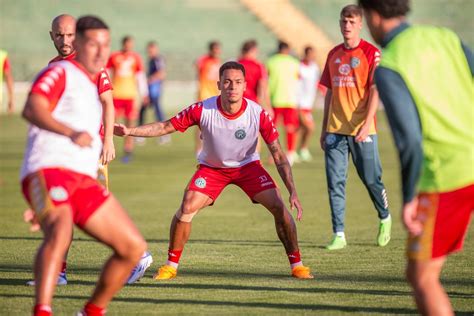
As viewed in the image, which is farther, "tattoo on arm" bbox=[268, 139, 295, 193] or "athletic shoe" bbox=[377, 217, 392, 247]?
"athletic shoe" bbox=[377, 217, 392, 247]

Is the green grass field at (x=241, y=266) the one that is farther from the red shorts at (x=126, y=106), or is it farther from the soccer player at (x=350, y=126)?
→ the red shorts at (x=126, y=106)

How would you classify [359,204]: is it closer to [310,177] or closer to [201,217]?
[201,217]

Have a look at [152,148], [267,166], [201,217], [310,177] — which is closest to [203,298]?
[201,217]

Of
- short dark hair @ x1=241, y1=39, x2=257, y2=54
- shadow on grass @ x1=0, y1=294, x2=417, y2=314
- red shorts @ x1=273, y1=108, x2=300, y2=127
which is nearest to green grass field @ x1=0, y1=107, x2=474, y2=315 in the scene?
shadow on grass @ x1=0, y1=294, x2=417, y2=314

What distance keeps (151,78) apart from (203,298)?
21.3 meters

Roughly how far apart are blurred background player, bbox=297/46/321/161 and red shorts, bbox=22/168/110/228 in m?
17.1

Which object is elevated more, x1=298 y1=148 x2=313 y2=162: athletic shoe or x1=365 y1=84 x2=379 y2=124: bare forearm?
x1=365 y1=84 x2=379 y2=124: bare forearm

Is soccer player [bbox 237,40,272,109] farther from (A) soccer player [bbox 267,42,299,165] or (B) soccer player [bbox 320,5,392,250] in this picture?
(B) soccer player [bbox 320,5,392,250]

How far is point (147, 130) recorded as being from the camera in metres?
8.77

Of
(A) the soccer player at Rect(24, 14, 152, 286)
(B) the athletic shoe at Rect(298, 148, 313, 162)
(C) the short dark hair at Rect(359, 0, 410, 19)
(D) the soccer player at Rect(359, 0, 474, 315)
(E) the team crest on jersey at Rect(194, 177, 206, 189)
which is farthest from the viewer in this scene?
(B) the athletic shoe at Rect(298, 148, 313, 162)

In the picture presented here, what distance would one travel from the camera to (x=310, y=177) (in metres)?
19.6

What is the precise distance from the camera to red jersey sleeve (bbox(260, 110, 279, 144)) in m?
9.15

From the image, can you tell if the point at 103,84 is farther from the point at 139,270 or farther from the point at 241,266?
the point at 241,266

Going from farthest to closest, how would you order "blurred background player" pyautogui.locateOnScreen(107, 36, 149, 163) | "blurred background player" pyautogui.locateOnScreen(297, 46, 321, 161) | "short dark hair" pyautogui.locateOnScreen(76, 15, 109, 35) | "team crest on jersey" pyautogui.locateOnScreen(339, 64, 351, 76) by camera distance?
1. "blurred background player" pyautogui.locateOnScreen(107, 36, 149, 163)
2. "blurred background player" pyautogui.locateOnScreen(297, 46, 321, 161)
3. "team crest on jersey" pyautogui.locateOnScreen(339, 64, 351, 76)
4. "short dark hair" pyautogui.locateOnScreen(76, 15, 109, 35)
